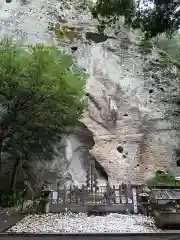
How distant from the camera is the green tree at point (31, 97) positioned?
33.8 ft

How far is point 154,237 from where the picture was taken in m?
6.81

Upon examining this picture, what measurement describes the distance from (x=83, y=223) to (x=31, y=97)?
426 centimetres

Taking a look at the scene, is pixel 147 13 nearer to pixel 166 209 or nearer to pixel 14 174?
pixel 166 209

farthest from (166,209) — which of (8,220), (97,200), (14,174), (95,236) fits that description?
(14,174)

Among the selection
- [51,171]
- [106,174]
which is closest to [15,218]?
[51,171]

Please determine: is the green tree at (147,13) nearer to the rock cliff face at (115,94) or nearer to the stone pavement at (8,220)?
the stone pavement at (8,220)

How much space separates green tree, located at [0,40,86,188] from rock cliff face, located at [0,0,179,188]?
3.51 meters

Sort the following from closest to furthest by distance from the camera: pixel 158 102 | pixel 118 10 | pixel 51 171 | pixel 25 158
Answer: pixel 118 10 < pixel 25 158 < pixel 51 171 < pixel 158 102

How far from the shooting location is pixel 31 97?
34.3 ft

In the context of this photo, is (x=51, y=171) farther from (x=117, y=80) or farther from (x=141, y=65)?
(x=141, y=65)

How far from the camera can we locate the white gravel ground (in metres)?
7.82

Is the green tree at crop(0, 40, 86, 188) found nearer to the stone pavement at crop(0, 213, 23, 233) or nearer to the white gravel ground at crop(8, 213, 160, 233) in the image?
the stone pavement at crop(0, 213, 23, 233)

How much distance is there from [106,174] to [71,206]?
4855mm

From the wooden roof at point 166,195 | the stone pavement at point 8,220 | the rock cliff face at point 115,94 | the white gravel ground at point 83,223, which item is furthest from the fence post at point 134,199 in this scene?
→ the rock cliff face at point 115,94
